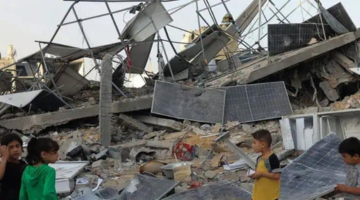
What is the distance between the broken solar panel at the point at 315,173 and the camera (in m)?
6.18

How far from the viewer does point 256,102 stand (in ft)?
37.3

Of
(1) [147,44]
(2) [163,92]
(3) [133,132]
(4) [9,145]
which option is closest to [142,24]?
(1) [147,44]

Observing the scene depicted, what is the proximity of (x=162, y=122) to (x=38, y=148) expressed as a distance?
7.99 meters

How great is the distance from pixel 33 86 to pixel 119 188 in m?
6.42

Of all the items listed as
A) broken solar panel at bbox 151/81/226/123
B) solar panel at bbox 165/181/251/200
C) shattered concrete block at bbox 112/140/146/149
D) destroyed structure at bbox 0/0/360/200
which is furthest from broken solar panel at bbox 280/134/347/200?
broken solar panel at bbox 151/81/226/123

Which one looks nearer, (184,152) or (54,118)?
(184,152)

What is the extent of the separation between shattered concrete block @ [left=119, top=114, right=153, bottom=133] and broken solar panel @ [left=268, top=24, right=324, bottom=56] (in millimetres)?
3880

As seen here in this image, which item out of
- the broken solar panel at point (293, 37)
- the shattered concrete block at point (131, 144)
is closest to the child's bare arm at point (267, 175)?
the shattered concrete block at point (131, 144)

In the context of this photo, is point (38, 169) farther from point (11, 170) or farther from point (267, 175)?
point (267, 175)

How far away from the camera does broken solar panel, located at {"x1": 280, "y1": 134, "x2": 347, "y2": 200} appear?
6.18 m

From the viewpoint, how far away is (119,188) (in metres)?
7.09

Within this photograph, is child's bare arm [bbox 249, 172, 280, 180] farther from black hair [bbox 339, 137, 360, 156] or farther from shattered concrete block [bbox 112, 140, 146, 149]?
shattered concrete block [bbox 112, 140, 146, 149]

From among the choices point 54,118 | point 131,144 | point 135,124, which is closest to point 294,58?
point 135,124

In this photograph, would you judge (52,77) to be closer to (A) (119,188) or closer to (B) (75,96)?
(B) (75,96)
